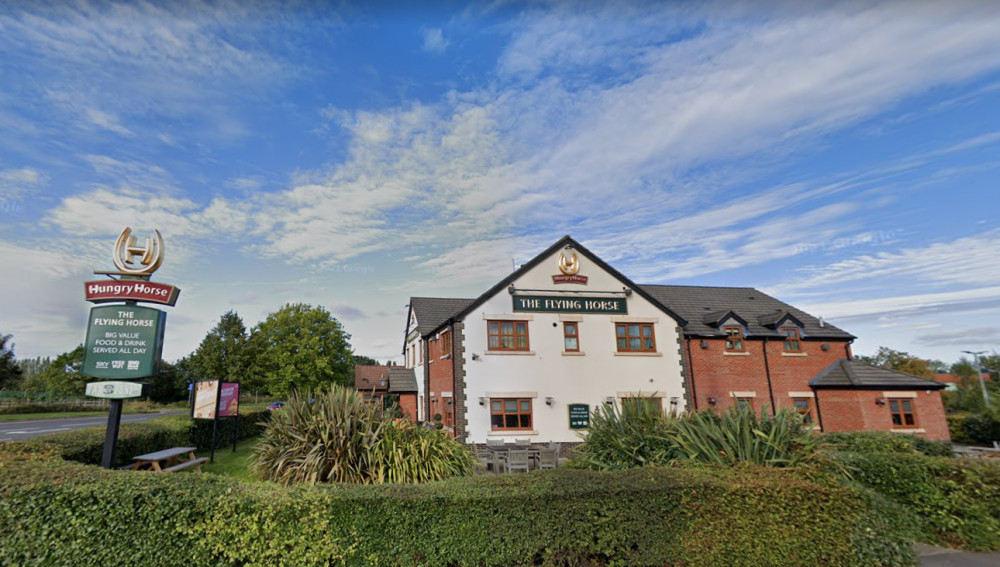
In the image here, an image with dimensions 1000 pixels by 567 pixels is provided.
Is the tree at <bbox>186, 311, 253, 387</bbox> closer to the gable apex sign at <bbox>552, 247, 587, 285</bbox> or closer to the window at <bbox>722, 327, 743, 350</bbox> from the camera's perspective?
the gable apex sign at <bbox>552, 247, 587, 285</bbox>

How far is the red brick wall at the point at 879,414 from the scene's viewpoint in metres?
20.8

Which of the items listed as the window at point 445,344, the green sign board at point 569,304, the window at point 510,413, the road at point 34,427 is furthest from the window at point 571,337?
the road at point 34,427

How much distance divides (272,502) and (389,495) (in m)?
1.35

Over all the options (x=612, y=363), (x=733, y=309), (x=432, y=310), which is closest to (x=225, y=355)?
(x=432, y=310)

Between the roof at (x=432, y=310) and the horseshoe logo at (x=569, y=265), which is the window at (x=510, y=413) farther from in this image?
the roof at (x=432, y=310)

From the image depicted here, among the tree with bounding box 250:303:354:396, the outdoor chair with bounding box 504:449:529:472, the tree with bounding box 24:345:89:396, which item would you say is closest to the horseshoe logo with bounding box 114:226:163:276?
the outdoor chair with bounding box 504:449:529:472

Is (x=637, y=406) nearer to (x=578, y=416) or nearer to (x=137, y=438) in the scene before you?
(x=578, y=416)

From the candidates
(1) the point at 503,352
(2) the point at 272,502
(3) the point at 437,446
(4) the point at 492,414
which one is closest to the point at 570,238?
(1) the point at 503,352

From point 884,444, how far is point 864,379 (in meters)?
14.3

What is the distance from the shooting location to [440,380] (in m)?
22.1

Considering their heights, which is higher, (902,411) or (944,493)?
(902,411)

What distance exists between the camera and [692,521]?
6.00m

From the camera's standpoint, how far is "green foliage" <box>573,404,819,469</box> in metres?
7.53

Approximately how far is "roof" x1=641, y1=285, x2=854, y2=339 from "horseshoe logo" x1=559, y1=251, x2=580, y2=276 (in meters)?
6.25
